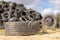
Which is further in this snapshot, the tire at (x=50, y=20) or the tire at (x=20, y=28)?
the tire at (x=50, y=20)

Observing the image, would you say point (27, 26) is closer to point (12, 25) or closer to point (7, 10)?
point (12, 25)

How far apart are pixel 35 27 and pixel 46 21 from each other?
30.3 feet

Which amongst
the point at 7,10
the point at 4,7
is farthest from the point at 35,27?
the point at 4,7

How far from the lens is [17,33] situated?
1202 cm

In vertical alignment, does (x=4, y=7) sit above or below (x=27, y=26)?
above

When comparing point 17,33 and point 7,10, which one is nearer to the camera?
point 17,33

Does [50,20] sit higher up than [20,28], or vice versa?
[20,28]

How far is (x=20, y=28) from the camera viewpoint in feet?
38.9

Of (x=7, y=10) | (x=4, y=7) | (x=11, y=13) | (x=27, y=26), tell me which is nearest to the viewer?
(x=27, y=26)

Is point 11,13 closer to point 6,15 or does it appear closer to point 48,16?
point 6,15

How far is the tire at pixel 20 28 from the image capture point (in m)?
11.8

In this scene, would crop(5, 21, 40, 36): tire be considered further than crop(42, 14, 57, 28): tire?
No

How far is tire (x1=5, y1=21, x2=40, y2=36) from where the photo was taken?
38.7ft

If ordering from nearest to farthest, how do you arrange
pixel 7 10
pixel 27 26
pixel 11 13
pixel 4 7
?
pixel 27 26 < pixel 11 13 < pixel 7 10 < pixel 4 7
